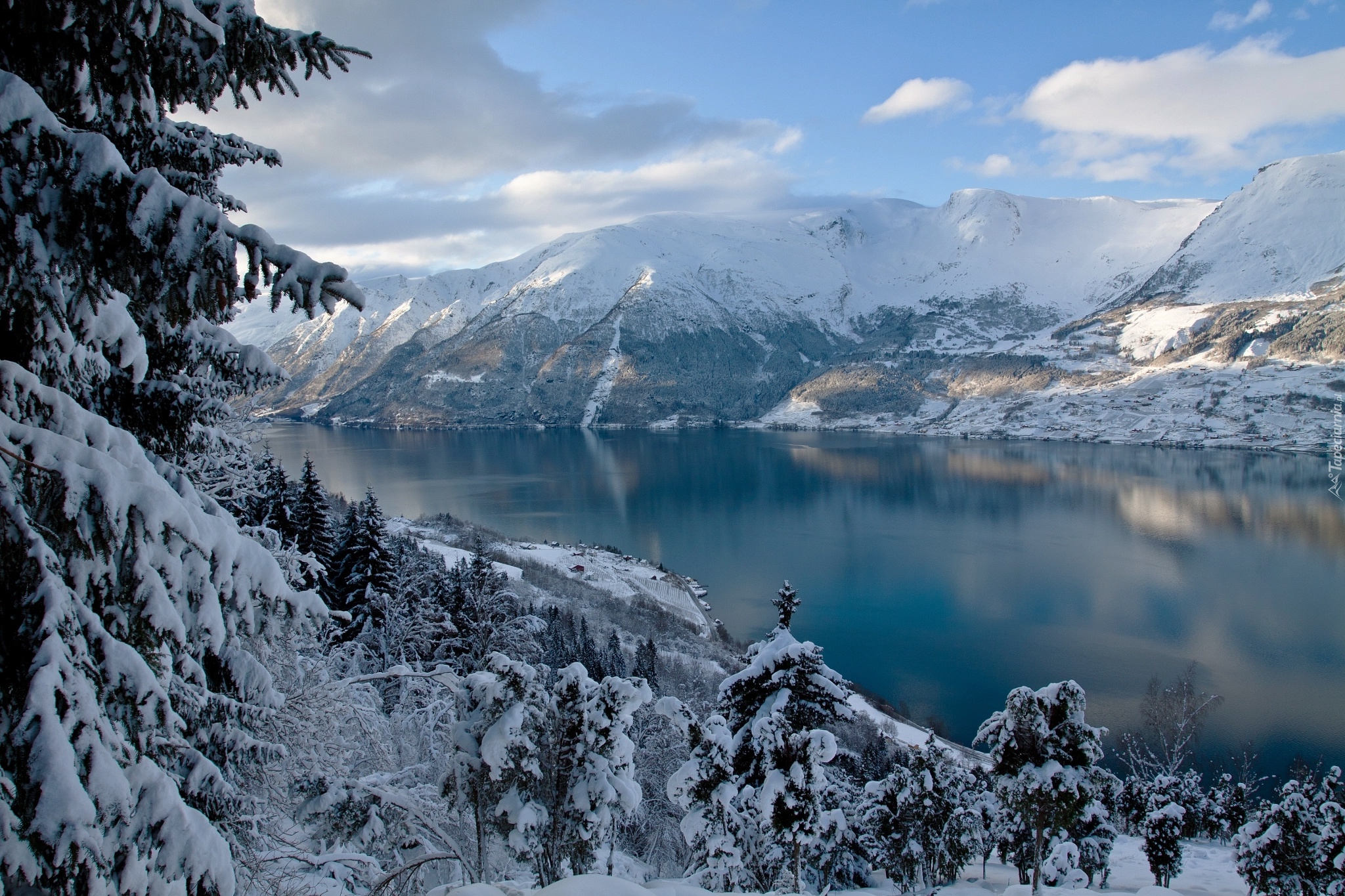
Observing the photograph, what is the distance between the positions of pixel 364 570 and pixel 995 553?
50.7 m

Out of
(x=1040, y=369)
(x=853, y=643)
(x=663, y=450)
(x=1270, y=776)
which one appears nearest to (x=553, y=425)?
(x=663, y=450)

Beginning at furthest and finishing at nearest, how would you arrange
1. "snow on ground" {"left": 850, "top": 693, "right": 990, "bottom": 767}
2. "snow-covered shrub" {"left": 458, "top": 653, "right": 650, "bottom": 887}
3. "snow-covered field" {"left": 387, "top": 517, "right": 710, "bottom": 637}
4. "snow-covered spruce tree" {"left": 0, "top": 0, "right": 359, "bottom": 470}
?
"snow-covered field" {"left": 387, "top": 517, "right": 710, "bottom": 637}, "snow on ground" {"left": 850, "top": 693, "right": 990, "bottom": 767}, "snow-covered shrub" {"left": 458, "top": 653, "right": 650, "bottom": 887}, "snow-covered spruce tree" {"left": 0, "top": 0, "right": 359, "bottom": 470}

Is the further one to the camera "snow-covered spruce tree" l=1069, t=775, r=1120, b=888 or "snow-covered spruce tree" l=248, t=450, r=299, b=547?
"snow-covered spruce tree" l=248, t=450, r=299, b=547

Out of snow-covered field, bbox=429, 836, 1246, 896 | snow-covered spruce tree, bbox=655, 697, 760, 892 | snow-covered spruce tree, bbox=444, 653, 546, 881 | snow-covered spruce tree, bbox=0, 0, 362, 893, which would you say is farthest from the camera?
snow-covered field, bbox=429, 836, 1246, 896

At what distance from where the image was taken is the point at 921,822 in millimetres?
15875

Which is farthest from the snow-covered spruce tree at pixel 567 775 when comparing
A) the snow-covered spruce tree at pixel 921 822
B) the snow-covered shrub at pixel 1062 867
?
the snow-covered shrub at pixel 1062 867

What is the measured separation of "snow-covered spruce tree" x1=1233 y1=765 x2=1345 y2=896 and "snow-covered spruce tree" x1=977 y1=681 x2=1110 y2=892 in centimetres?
632

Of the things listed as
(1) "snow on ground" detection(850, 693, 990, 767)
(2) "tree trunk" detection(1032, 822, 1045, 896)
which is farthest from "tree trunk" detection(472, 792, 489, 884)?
(1) "snow on ground" detection(850, 693, 990, 767)

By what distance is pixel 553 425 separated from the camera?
193 metres

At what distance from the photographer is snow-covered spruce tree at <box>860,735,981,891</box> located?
622 inches

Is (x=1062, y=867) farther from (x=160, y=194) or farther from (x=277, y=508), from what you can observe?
(x=277, y=508)

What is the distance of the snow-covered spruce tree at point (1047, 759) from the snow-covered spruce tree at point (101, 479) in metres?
11.8

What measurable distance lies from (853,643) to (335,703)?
3656 cm

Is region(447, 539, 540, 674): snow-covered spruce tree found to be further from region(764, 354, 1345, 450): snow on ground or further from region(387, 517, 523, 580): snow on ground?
region(764, 354, 1345, 450): snow on ground
